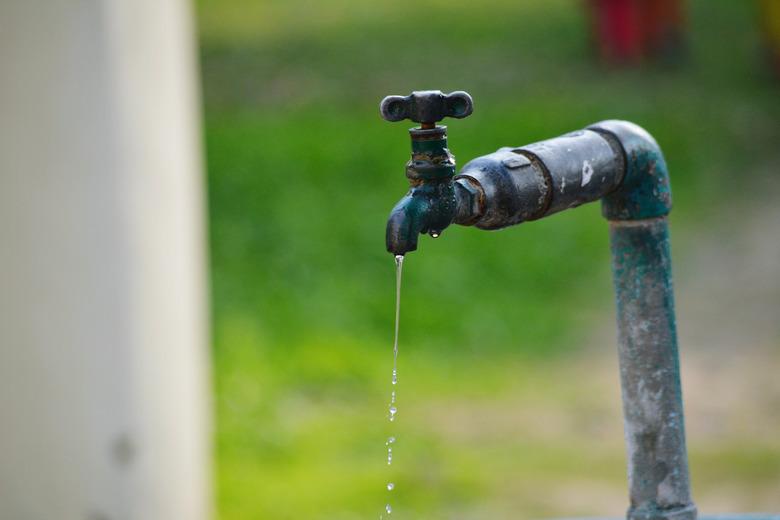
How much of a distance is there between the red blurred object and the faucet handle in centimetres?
760

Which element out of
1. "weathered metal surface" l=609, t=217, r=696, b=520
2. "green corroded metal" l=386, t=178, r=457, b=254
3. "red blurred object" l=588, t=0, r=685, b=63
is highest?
"red blurred object" l=588, t=0, r=685, b=63

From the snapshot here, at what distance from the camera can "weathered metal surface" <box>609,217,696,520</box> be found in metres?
1.56

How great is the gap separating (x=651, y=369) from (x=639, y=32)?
759cm

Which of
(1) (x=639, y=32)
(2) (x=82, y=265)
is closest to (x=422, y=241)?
(2) (x=82, y=265)

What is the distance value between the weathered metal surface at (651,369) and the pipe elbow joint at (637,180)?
1 centimetres

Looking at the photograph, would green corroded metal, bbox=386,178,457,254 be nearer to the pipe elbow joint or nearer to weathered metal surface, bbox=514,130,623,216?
weathered metal surface, bbox=514,130,623,216

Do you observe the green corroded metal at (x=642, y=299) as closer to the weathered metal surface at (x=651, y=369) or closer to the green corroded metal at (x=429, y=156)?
the weathered metal surface at (x=651, y=369)

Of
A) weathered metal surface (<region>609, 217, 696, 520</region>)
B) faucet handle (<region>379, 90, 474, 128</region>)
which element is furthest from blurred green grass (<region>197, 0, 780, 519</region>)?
faucet handle (<region>379, 90, 474, 128</region>)

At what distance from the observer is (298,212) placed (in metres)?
6.83

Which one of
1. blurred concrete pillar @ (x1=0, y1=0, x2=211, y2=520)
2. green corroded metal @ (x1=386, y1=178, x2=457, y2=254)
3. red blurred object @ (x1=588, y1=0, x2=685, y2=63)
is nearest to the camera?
green corroded metal @ (x1=386, y1=178, x2=457, y2=254)

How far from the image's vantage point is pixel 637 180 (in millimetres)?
1558

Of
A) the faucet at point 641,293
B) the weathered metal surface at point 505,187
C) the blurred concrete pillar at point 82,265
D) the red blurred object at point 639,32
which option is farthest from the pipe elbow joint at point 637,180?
the red blurred object at point 639,32

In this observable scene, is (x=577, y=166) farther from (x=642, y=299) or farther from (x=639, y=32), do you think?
(x=639, y=32)

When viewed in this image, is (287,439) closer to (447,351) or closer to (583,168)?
(447,351)
